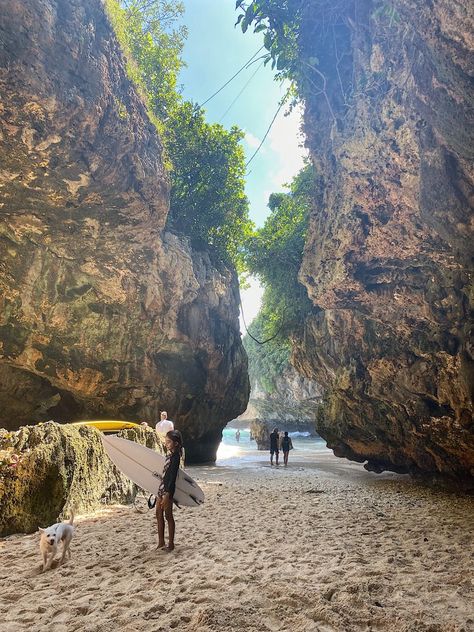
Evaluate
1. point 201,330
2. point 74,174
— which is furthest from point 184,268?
point 74,174

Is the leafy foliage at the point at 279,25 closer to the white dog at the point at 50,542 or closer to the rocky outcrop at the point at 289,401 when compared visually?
the white dog at the point at 50,542

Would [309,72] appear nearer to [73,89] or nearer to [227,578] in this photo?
[73,89]

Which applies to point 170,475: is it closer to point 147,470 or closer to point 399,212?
point 147,470

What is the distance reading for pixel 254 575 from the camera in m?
3.64

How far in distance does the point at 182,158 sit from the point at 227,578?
17.9 meters

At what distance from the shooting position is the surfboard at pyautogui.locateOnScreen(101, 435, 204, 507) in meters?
4.83

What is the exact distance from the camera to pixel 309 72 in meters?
9.30

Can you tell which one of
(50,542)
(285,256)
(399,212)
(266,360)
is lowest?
(50,542)

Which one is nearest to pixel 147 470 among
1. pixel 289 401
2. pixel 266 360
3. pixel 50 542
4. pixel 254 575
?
pixel 50 542

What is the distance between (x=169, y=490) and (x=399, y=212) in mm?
7453

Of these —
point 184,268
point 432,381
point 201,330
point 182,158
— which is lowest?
point 432,381

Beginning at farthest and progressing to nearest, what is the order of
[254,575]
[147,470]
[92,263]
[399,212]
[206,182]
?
[206,182] → [92,263] → [399,212] → [147,470] → [254,575]

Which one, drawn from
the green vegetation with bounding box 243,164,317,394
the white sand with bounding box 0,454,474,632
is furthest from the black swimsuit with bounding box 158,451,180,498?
the green vegetation with bounding box 243,164,317,394

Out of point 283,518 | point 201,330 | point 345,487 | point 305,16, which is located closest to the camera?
point 283,518
